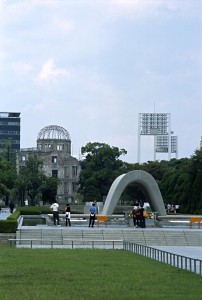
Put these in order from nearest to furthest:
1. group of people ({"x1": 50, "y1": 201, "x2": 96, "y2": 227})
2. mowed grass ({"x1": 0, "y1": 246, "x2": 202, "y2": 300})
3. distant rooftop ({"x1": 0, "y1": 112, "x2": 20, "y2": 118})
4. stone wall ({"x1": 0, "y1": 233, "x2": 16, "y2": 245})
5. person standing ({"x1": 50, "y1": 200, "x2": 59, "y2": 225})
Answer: mowed grass ({"x1": 0, "y1": 246, "x2": 202, "y2": 300})
stone wall ({"x1": 0, "y1": 233, "x2": 16, "y2": 245})
group of people ({"x1": 50, "y1": 201, "x2": 96, "y2": 227})
person standing ({"x1": 50, "y1": 200, "x2": 59, "y2": 225})
distant rooftop ({"x1": 0, "y1": 112, "x2": 20, "y2": 118})

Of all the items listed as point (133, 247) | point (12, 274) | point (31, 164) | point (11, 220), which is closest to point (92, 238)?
point (11, 220)

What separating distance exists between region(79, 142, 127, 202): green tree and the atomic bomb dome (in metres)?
28.1

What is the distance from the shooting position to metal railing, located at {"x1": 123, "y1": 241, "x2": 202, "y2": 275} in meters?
17.8

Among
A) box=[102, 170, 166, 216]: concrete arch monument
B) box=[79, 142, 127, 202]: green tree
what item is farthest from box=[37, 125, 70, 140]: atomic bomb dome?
box=[102, 170, 166, 216]: concrete arch monument

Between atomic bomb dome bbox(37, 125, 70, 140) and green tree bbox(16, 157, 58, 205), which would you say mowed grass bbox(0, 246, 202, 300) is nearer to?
green tree bbox(16, 157, 58, 205)

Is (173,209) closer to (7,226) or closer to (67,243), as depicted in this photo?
(67,243)

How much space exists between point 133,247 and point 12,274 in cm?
969

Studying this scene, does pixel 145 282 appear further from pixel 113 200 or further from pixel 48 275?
pixel 113 200

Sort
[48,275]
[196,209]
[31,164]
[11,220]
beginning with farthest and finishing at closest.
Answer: [31,164] → [196,209] → [11,220] → [48,275]

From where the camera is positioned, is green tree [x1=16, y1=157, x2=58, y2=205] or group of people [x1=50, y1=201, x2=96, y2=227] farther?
green tree [x1=16, y1=157, x2=58, y2=205]

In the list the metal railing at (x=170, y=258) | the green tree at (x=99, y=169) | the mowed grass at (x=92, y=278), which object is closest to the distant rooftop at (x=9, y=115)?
the green tree at (x=99, y=169)

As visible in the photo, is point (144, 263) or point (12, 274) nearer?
point (12, 274)

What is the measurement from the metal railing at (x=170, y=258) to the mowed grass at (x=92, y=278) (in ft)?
0.97

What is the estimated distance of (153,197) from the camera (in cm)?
4406
